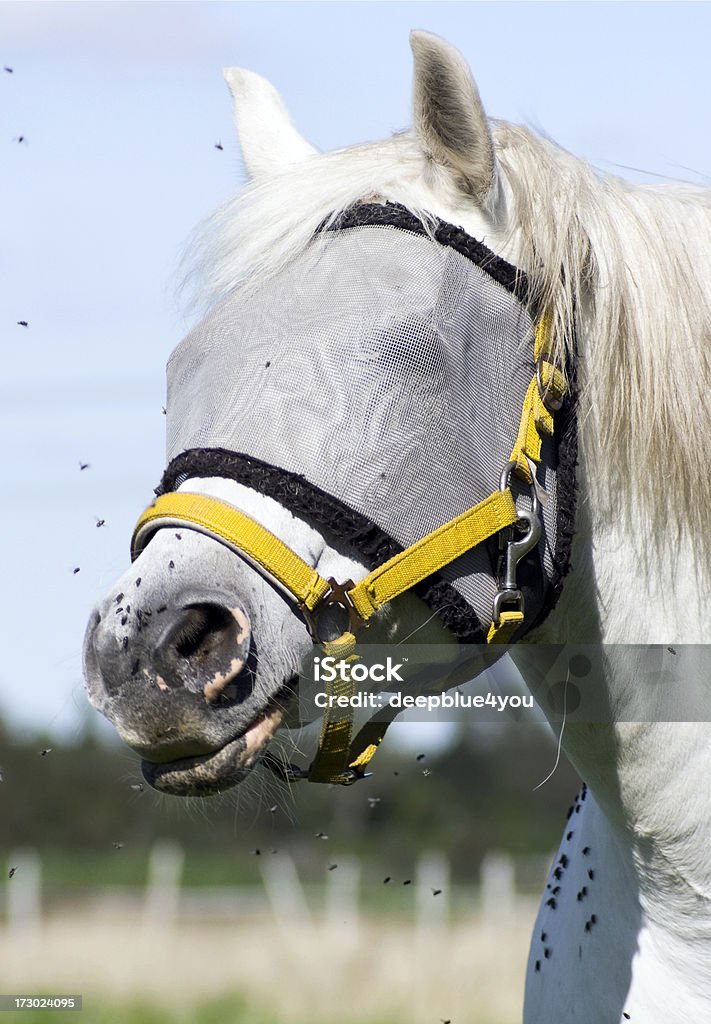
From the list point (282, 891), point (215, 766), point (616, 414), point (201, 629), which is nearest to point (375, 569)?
point (201, 629)

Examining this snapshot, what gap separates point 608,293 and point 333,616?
937 mm

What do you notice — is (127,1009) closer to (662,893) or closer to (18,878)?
(18,878)

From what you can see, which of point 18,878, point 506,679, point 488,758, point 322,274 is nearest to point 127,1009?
point 18,878

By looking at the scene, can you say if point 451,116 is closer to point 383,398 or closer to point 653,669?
point 383,398

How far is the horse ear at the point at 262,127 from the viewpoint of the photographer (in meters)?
2.99

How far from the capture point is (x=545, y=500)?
2.39m

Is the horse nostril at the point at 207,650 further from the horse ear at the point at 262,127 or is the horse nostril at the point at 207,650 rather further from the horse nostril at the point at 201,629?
the horse ear at the point at 262,127

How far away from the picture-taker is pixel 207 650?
2.08 metres

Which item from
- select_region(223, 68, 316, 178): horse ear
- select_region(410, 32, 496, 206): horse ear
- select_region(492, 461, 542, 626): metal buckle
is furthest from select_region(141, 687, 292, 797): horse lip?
select_region(223, 68, 316, 178): horse ear

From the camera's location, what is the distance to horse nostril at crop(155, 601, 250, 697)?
80.7 inches

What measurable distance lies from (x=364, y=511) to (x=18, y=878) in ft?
58.0

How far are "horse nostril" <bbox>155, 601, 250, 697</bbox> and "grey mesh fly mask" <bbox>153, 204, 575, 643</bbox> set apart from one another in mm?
245

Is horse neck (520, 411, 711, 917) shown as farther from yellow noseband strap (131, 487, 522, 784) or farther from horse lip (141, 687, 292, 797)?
horse lip (141, 687, 292, 797)

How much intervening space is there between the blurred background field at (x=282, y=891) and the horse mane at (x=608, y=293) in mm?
816
